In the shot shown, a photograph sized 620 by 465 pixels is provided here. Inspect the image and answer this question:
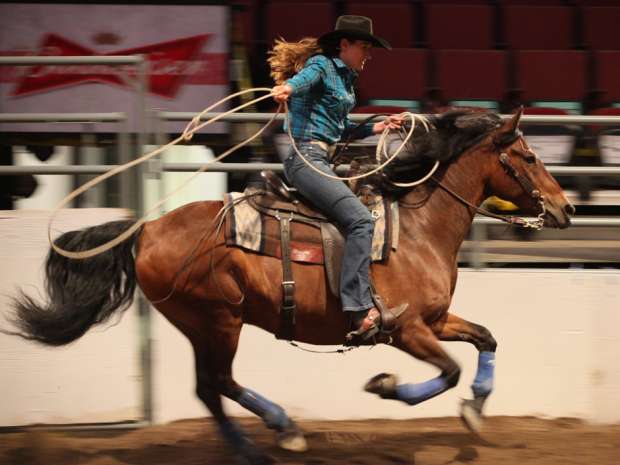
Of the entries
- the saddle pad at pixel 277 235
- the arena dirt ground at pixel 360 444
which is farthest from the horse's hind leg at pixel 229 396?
the saddle pad at pixel 277 235

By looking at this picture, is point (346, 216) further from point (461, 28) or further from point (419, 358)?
point (461, 28)

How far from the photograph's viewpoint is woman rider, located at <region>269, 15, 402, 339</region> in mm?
5316

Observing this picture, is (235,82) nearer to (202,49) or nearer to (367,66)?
(202,49)

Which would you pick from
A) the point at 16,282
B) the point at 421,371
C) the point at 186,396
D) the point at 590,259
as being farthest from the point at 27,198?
the point at 590,259

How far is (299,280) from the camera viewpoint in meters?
5.45

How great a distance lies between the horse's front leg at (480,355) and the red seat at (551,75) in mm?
4580

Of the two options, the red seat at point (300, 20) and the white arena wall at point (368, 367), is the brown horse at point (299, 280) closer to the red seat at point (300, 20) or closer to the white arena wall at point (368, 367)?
the white arena wall at point (368, 367)

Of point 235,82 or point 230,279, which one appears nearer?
point 230,279

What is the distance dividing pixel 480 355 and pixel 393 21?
5.69 meters

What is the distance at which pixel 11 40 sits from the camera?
8.64 meters

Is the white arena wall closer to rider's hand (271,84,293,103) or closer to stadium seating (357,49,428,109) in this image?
rider's hand (271,84,293,103)

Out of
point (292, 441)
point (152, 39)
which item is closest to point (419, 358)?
point (292, 441)

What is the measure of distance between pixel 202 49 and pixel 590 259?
375 cm

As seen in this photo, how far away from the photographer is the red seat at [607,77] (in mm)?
9867
